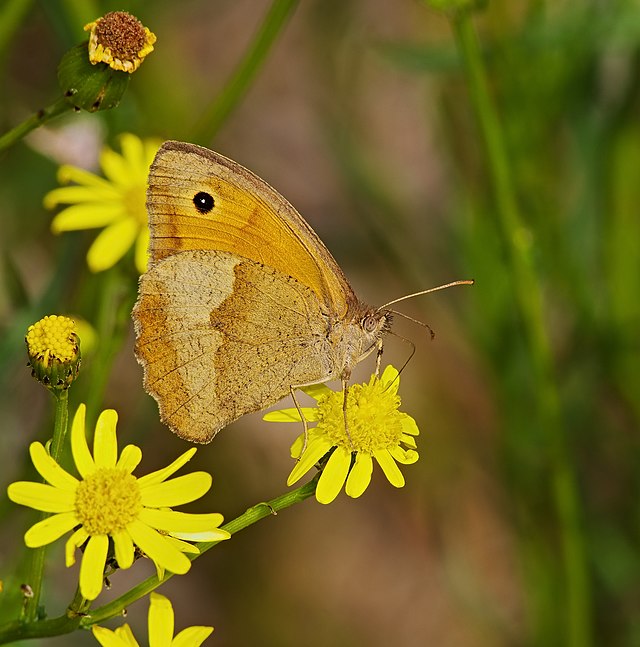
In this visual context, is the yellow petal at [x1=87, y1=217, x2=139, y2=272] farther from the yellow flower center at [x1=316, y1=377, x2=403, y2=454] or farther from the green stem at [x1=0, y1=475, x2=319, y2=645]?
the green stem at [x1=0, y1=475, x2=319, y2=645]

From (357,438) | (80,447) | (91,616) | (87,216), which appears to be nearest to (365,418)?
(357,438)

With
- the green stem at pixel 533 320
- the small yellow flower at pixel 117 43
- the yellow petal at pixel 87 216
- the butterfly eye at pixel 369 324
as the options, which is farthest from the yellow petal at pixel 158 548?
the green stem at pixel 533 320

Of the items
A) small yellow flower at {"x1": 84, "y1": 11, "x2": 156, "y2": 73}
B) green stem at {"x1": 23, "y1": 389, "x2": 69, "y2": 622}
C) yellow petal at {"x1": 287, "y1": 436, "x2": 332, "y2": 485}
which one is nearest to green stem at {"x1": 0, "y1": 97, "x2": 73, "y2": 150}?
small yellow flower at {"x1": 84, "y1": 11, "x2": 156, "y2": 73}

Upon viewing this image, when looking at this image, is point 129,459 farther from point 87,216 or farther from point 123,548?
point 87,216

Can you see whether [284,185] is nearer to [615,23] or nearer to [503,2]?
[503,2]

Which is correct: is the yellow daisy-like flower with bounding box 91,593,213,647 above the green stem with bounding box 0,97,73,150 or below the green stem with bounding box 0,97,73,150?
below
